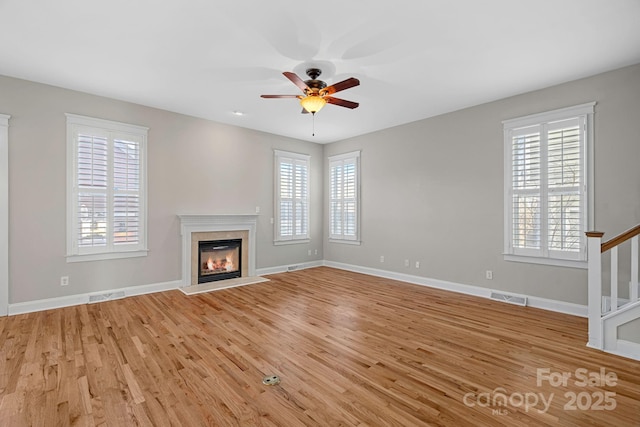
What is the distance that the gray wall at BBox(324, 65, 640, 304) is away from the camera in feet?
12.3

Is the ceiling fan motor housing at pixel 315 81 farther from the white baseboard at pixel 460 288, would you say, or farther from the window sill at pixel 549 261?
the white baseboard at pixel 460 288

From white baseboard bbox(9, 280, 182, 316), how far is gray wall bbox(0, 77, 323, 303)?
2.9 inches

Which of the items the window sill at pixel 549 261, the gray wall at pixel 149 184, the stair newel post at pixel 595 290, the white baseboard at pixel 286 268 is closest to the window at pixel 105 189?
the gray wall at pixel 149 184

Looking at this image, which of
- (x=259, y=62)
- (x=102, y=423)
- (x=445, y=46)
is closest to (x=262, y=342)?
(x=102, y=423)

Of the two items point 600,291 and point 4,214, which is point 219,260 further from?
point 600,291

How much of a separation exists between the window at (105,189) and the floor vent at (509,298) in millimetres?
5707

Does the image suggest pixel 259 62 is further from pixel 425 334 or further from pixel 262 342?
pixel 425 334

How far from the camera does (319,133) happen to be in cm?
675

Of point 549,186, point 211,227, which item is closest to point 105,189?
point 211,227

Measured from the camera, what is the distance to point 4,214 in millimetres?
3945

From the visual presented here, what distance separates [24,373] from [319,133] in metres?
5.78

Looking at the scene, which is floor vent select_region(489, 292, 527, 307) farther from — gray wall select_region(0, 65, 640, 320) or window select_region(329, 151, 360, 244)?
window select_region(329, 151, 360, 244)

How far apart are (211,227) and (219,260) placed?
71cm

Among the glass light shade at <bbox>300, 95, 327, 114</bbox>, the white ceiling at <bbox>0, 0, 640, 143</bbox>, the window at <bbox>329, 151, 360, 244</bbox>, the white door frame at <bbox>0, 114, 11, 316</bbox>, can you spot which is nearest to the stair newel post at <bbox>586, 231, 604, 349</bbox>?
the white ceiling at <bbox>0, 0, 640, 143</bbox>
